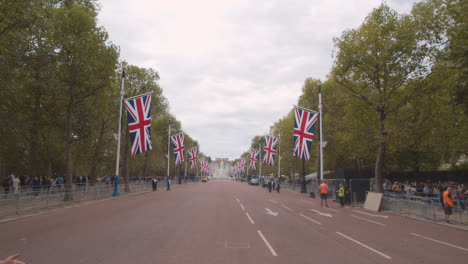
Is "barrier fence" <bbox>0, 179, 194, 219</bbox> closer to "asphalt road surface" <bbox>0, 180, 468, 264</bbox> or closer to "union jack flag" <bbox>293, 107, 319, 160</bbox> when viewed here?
"asphalt road surface" <bbox>0, 180, 468, 264</bbox>

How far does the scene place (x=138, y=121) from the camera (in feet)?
90.2

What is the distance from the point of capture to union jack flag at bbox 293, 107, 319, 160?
100ft

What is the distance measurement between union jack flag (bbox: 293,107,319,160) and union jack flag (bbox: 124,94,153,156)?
526 inches

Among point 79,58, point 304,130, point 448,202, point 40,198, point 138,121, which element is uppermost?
point 79,58

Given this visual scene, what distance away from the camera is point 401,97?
2811 centimetres

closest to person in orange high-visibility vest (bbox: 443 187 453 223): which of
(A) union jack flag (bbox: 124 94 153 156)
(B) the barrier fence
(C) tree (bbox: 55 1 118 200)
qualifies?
(A) union jack flag (bbox: 124 94 153 156)

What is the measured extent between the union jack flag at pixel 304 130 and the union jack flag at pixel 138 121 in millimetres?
13364

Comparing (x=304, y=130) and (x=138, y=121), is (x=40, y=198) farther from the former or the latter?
(x=304, y=130)

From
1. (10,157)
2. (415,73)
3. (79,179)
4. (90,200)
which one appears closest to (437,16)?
(415,73)

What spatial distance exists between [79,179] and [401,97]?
33.8 m

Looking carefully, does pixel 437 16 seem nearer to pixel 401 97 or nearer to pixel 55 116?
pixel 401 97

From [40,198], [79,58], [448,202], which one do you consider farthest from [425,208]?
[79,58]

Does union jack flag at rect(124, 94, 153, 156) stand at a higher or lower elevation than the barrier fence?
higher

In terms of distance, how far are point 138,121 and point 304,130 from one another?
14461mm
